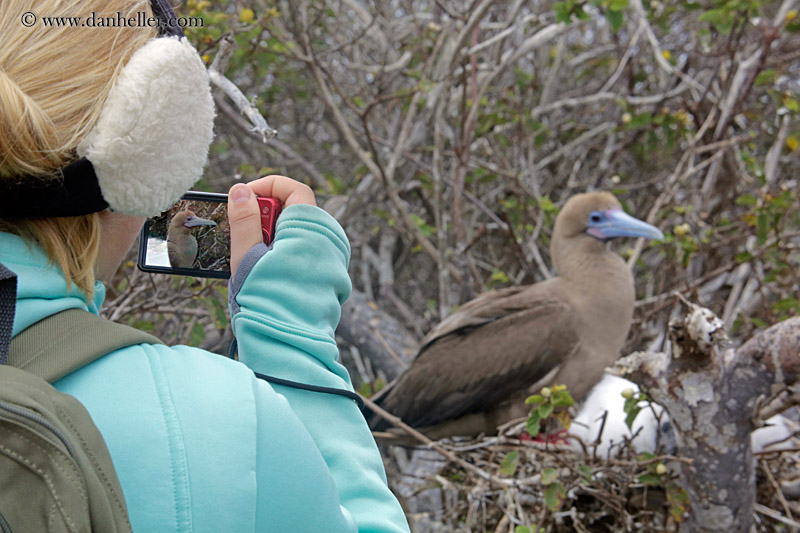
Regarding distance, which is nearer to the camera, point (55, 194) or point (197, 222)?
point (55, 194)

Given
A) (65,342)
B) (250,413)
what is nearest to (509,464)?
(250,413)

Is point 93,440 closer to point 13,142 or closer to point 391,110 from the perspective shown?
point 13,142

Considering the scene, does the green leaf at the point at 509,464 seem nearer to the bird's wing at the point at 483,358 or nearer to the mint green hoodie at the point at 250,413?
the bird's wing at the point at 483,358

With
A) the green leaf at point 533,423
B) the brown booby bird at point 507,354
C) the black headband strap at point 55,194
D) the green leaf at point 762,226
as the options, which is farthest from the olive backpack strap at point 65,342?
the green leaf at point 762,226

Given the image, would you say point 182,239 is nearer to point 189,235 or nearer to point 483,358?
point 189,235

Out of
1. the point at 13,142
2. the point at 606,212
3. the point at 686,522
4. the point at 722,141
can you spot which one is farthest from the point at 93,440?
the point at 722,141

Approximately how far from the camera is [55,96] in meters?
0.72

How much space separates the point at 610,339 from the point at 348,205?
1267 millimetres

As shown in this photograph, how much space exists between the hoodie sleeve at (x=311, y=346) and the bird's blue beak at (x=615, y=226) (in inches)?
101

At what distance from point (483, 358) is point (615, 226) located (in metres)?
0.85

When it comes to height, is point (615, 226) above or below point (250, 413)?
below

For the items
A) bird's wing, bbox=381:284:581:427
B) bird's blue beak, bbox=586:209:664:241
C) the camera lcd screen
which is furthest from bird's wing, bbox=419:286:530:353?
the camera lcd screen

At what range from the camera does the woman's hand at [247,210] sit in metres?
0.94

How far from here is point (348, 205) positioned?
334 cm
